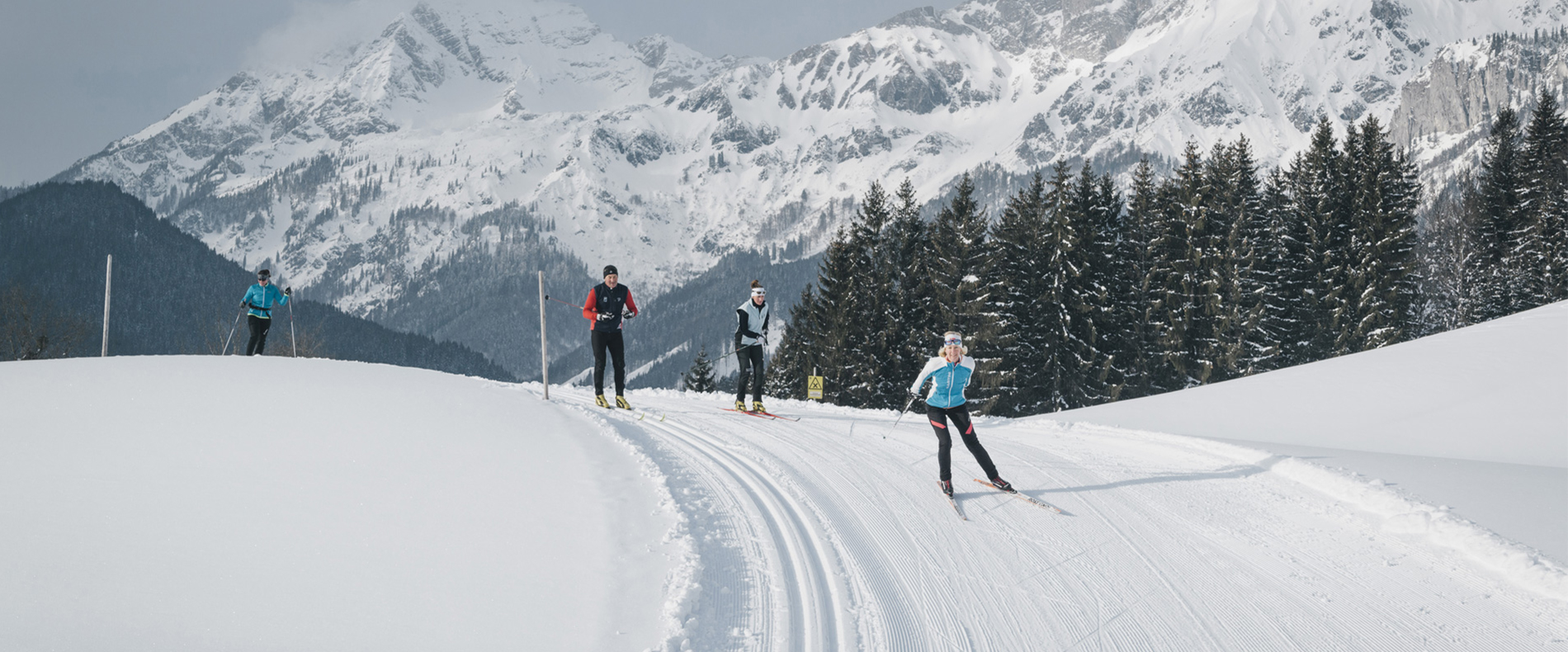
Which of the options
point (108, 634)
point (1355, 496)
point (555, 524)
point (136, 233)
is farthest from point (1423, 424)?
point (136, 233)

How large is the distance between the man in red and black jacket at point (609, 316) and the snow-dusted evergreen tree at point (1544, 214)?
121 ft

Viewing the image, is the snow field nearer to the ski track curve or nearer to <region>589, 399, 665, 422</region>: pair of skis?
the ski track curve

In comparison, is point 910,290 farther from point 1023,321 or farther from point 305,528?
point 305,528

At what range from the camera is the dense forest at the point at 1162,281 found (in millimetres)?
28672

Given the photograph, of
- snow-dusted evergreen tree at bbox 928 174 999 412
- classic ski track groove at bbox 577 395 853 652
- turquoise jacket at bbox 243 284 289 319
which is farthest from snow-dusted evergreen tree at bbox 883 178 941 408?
classic ski track groove at bbox 577 395 853 652

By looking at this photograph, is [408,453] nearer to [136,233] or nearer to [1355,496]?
[1355,496]

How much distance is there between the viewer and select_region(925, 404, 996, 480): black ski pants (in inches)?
316

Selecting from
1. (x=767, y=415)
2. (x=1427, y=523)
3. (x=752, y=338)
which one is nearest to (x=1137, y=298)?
(x=752, y=338)

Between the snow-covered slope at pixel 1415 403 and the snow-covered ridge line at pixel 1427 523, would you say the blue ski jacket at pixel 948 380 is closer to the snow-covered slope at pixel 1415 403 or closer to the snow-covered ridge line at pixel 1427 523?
the snow-covered ridge line at pixel 1427 523

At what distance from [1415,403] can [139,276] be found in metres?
182

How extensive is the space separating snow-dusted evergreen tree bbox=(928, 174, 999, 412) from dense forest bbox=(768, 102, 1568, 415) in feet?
0.24

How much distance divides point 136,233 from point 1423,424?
19674 centimetres

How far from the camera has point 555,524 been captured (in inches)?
242

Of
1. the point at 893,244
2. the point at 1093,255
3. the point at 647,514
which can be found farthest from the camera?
the point at 893,244
